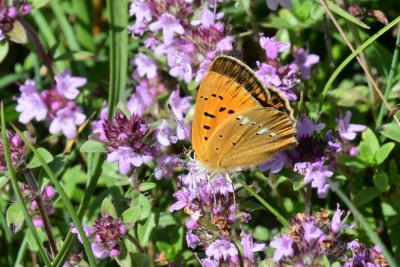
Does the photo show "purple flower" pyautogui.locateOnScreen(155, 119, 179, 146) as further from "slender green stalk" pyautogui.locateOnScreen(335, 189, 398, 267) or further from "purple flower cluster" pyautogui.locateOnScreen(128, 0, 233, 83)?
"slender green stalk" pyautogui.locateOnScreen(335, 189, 398, 267)

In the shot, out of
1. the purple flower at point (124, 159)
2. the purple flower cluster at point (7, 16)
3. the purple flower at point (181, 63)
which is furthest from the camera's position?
the purple flower cluster at point (7, 16)

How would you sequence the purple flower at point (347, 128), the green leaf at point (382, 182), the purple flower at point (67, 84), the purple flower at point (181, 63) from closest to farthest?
the green leaf at point (382, 182)
the purple flower at point (347, 128)
the purple flower at point (181, 63)
the purple flower at point (67, 84)

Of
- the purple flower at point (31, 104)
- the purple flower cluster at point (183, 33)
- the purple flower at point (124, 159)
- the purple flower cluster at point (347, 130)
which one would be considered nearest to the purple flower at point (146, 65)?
the purple flower cluster at point (183, 33)

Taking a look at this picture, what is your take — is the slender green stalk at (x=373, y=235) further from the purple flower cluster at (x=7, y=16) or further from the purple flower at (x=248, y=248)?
the purple flower cluster at (x=7, y=16)

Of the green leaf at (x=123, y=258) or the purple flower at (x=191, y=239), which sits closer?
the purple flower at (x=191, y=239)

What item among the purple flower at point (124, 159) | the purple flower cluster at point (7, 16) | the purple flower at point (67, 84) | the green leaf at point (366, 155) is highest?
the purple flower cluster at point (7, 16)

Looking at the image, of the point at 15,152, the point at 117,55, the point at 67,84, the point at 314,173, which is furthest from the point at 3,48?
the point at 314,173

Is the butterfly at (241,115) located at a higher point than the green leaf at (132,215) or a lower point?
higher

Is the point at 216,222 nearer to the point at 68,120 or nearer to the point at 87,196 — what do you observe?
the point at 87,196
